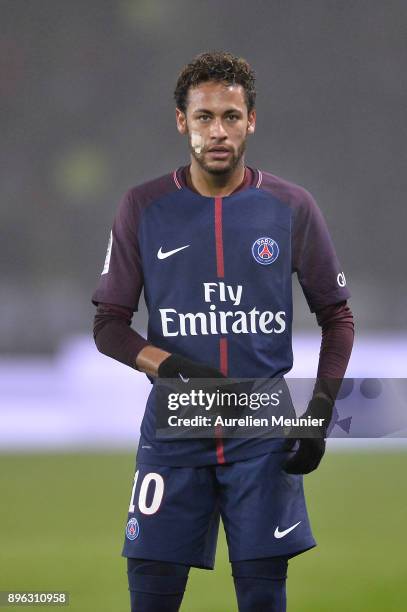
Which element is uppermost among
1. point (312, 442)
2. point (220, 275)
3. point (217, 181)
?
point (217, 181)

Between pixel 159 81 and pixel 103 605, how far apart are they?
292cm

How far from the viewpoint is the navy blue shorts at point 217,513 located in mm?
2197

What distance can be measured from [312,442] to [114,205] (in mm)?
3793

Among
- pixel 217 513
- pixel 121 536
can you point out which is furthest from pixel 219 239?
pixel 121 536

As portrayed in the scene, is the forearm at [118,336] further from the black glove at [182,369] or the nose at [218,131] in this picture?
the nose at [218,131]

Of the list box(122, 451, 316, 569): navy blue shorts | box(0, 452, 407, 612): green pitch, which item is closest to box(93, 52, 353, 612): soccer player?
box(122, 451, 316, 569): navy blue shorts

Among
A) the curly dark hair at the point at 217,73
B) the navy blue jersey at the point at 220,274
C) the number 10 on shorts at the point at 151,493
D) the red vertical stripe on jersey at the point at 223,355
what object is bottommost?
the number 10 on shorts at the point at 151,493

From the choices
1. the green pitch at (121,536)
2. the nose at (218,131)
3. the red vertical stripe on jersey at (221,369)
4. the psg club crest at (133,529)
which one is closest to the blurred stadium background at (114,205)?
the green pitch at (121,536)

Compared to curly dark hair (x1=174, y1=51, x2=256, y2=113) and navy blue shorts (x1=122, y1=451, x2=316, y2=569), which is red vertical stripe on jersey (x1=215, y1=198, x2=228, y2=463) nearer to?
navy blue shorts (x1=122, y1=451, x2=316, y2=569)

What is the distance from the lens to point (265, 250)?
230cm

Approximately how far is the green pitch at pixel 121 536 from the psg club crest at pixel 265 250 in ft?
4.32

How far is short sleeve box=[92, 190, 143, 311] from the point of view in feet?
7.56

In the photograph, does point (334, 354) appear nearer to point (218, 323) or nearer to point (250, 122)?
point (218, 323)

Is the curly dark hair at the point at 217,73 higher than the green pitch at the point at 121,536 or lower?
higher
